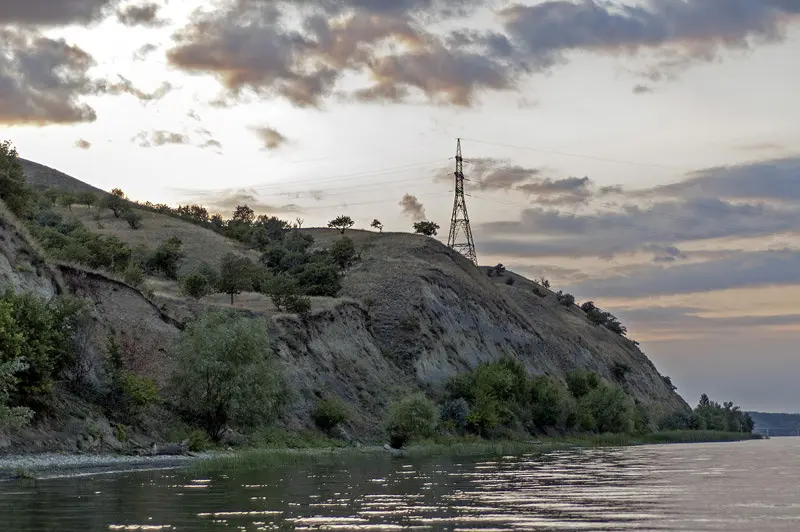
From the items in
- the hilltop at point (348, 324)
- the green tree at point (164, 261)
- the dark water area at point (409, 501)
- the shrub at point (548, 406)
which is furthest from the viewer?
the green tree at point (164, 261)

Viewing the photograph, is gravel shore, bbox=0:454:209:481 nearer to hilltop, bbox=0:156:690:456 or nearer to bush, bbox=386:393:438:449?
hilltop, bbox=0:156:690:456

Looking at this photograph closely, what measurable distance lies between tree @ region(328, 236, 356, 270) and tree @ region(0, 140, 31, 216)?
176ft

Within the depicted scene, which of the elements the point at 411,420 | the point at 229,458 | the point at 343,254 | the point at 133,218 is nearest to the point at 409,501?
the point at 229,458

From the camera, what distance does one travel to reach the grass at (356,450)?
168ft

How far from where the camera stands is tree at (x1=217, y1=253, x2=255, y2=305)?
94.4 meters

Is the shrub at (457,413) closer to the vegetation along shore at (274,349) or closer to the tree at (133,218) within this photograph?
the vegetation along shore at (274,349)

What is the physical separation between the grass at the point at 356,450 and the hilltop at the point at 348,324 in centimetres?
547

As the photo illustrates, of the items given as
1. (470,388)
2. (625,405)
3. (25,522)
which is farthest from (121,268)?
(25,522)

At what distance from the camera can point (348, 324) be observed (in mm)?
98438

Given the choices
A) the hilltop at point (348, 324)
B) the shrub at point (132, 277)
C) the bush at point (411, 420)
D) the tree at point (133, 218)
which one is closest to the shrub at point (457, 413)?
the hilltop at point (348, 324)

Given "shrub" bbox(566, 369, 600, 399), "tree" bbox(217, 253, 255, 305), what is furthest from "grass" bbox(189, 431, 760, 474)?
"tree" bbox(217, 253, 255, 305)

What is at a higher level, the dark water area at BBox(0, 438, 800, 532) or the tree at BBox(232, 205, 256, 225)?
the tree at BBox(232, 205, 256, 225)

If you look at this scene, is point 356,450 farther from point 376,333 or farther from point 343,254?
point 343,254

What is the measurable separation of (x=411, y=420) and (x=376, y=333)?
2928 centimetres
